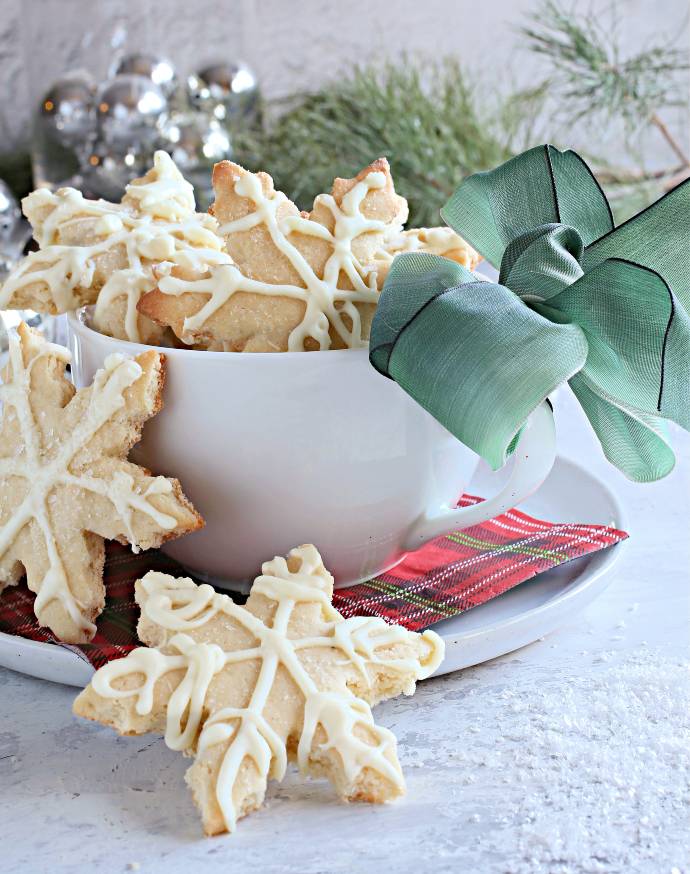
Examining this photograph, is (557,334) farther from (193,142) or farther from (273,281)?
(193,142)

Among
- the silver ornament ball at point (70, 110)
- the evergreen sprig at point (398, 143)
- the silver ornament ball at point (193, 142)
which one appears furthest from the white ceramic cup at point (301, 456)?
the silver ornament ball at point (70, 110)

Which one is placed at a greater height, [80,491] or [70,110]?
[80,491]

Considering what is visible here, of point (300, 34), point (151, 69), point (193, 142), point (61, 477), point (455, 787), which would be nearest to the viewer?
point (455, 787)

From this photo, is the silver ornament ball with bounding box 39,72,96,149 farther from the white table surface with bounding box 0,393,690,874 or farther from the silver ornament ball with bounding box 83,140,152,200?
the white table surface with bounding box 0,393,690,874

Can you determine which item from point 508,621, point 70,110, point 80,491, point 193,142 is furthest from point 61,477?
point 70,110

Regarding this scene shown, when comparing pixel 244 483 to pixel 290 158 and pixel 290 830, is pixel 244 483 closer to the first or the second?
pixel 290 830

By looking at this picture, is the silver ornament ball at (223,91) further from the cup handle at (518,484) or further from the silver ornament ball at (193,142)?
the cup handle at (518,484)
